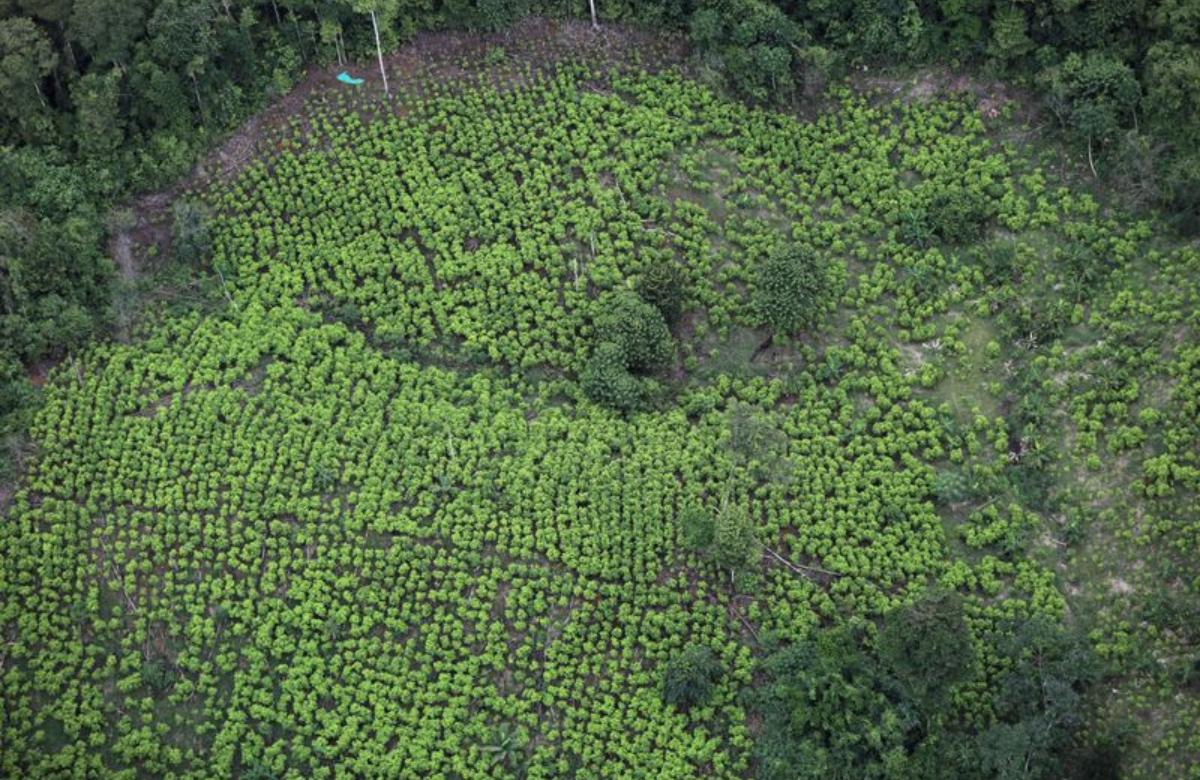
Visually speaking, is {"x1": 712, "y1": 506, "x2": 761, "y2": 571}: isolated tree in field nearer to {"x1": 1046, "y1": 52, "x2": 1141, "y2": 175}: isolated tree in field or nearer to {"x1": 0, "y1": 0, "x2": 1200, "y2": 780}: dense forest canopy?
{"x1": 0, "y1": 0, "x2": 1200, "y2": 780}: dense forest canopy

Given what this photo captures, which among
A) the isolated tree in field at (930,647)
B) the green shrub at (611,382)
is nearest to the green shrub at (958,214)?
the green shrub at (611,382)

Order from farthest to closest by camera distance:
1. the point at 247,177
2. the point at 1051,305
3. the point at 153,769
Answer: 1. the point at 247,177
2. the point at 1051,305
3. the point at 153,769

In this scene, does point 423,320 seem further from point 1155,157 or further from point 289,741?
point 1155,157

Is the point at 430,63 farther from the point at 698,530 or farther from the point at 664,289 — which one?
the point at 698,530

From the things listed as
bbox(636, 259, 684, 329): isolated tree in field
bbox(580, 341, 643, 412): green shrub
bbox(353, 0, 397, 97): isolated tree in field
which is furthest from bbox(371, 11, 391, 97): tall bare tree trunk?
bbox(580, 341, 643, 412): green shrub

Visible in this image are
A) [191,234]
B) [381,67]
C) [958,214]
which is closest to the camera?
[958,214]

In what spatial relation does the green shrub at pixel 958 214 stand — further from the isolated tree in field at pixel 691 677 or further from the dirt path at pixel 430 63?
the isolated tree in field at pixel 691 677

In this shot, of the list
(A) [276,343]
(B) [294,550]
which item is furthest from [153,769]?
(A) [276,343]

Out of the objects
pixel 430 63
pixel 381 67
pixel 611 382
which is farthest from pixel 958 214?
pixel 381 67
